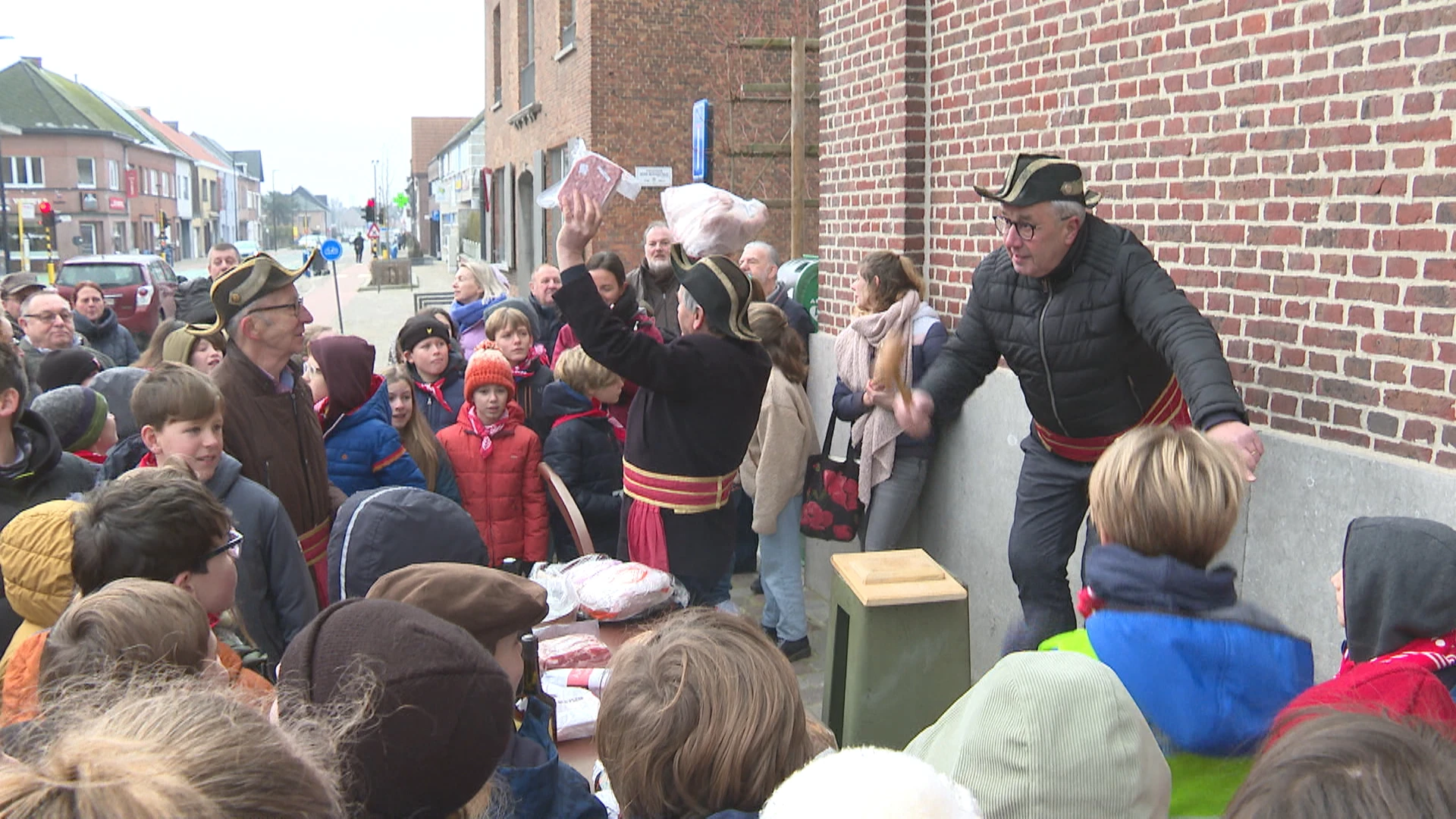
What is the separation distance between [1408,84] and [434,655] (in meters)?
3.14

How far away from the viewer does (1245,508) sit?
382 centimetres

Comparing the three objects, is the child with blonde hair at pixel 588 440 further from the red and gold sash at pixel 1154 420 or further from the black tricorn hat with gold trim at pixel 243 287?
the red and gold sash at pixel 1154 420

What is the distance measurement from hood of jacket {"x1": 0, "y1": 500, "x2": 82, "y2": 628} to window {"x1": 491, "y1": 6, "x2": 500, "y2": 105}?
2493 centimetres

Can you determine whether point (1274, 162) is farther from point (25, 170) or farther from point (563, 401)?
point (25, 170)

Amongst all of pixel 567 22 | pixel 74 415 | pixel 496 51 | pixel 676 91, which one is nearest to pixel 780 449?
pixel 74 415

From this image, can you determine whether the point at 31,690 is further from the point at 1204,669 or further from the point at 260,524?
the point at 1204,669

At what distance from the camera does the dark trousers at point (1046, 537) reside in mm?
4016

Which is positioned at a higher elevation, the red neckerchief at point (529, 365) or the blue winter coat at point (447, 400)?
the red neckerchief at point (529, 365)

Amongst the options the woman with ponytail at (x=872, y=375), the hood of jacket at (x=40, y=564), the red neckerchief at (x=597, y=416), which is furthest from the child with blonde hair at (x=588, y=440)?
the hood of jacket at (x=40, y=564)

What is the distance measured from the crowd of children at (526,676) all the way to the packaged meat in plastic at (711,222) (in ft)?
6.67

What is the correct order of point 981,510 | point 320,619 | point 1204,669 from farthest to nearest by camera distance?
point 981,510 < point 1204,669 < point 320,619

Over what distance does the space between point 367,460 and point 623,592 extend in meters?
1.45

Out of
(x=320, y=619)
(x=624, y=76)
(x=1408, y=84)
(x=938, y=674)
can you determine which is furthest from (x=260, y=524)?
(x=624, y=76)

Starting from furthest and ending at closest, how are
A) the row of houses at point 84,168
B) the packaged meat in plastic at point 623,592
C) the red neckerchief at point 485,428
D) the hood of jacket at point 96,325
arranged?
the row of houses at point 84,168 < the hood of jacket at point 96,325 < the red neckerchief at point 485,428 < the packaged meat in plastic at point 623,592
